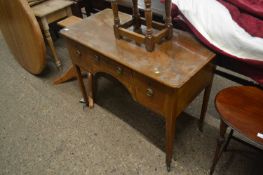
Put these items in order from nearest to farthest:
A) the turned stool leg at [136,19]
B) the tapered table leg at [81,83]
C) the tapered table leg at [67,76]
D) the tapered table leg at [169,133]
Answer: the tapered table leg at [169,133] → the turned stool leg at [136,19] → the tapered table leg at [81,83] → the tapered table leg at [67,76]

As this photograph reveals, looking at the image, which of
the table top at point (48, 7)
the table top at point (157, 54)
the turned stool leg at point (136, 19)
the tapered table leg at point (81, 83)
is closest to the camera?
the table top at point (157, 54)

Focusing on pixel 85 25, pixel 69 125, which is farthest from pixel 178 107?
pixel 69 125

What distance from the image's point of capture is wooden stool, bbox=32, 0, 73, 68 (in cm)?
195

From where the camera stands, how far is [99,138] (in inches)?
64.0

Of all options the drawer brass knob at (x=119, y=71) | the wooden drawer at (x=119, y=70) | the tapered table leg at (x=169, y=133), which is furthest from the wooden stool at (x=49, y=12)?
the tapered table leg at (x=169, y=133)

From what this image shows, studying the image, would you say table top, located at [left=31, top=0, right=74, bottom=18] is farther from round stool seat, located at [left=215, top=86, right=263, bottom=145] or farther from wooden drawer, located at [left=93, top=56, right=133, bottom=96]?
round stool seat, located at [left=215, top=86, right=263, bottom=145]

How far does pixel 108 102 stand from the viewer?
1.92m

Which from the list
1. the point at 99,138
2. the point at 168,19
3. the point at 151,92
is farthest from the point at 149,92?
the point at 99,138

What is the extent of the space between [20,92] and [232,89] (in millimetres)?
1802

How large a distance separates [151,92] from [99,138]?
0.69 meters

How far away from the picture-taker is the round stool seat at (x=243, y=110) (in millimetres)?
914

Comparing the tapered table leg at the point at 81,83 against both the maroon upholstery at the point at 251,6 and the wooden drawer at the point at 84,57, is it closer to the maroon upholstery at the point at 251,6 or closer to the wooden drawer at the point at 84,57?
the wooden drawer at the point at 84,57

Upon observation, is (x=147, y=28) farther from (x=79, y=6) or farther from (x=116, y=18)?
(x=79, y=6)

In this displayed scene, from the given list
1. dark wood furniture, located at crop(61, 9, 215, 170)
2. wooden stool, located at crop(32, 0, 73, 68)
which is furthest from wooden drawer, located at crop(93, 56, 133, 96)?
wooden stool, located at crop(32, 0, 73, 68)
